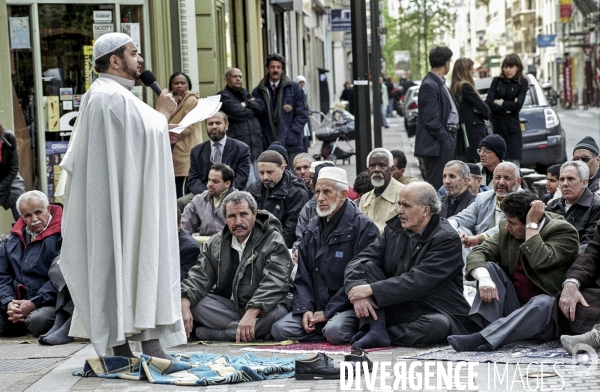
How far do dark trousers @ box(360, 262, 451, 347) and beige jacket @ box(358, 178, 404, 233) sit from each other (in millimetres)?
1764

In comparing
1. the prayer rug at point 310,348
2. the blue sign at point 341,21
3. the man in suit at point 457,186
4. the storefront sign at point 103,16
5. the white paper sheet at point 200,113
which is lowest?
the prayer rug at point 310,348

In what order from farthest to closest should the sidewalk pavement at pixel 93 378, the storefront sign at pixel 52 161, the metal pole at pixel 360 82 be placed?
the storefront sign at pixel 52 161
the metal pole at pixel 360 82
the sidewalk pavement at pixel 93 378

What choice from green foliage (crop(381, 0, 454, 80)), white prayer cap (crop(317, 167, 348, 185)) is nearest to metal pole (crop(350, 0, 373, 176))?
white prayer cap (crop(317, 167, 348, 185))

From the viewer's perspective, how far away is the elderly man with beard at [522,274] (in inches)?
346

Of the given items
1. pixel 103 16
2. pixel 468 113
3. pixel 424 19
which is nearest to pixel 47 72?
pixel 103 16

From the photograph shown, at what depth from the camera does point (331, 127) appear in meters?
25.7

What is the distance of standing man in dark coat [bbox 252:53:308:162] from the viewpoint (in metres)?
15.9

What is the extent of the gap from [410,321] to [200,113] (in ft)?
7.51

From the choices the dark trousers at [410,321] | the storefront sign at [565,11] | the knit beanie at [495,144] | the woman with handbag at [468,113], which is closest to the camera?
the dark trousers at [410,321]

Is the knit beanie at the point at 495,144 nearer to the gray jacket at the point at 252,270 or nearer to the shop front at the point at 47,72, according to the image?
the gray jacket at the point at 252,270

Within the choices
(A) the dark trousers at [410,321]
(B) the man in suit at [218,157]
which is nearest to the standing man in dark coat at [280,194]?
(B) the man in suit at [218,157]

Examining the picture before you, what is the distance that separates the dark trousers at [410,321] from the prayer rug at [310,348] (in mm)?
164

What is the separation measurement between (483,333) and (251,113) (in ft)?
24.3

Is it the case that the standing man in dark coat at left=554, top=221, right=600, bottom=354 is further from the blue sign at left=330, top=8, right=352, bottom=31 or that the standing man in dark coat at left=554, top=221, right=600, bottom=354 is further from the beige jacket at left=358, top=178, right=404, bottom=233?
the blue sign at left=330, top=8, right=352, bottom=31
